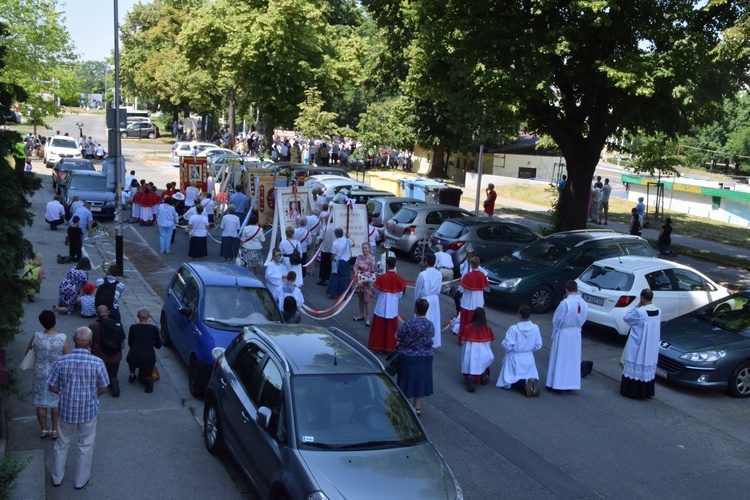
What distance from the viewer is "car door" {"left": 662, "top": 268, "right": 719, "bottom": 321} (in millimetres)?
14547

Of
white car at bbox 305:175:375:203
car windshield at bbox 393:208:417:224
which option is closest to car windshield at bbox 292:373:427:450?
car windshield at bbox 393:208:417:224

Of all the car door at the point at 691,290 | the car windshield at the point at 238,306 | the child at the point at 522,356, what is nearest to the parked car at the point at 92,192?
the car windshield at the point at 238,306

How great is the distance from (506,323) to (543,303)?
1235mm

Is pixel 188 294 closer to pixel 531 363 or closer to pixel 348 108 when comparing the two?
pixel 531 363

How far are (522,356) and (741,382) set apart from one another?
12.0 ft

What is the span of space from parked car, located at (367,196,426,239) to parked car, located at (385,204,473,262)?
2.05ft

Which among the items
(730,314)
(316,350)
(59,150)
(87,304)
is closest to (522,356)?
(730,314)

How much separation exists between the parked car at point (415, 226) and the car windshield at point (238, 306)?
10.1 meters

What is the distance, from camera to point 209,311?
34.5 feet

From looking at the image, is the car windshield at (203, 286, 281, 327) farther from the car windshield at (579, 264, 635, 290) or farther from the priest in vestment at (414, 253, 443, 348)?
the car windshield at (579, 264, 635, 290)

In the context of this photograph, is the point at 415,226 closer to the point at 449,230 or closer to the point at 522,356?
the point at 449,230

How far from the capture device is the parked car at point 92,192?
81.1 feet

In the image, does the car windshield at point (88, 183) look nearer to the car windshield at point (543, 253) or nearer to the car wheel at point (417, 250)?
the car wheel at point (417, 250)

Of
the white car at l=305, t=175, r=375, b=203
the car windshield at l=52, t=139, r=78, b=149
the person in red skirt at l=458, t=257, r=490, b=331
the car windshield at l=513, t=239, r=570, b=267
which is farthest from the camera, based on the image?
the car windshield at l=52, t=139, r=78, b=149
